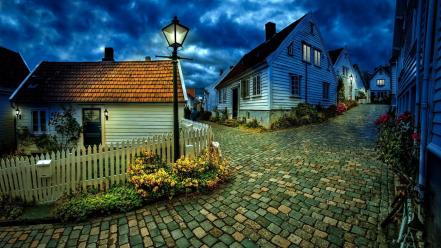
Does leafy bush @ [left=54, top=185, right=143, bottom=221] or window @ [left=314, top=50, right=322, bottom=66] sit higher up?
window @ [left=314, top=50, right=322, bottom=66]

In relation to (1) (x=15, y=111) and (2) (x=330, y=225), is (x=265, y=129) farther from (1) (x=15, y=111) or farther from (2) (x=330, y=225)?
(1) (x=15, y=111)

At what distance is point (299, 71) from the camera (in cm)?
1638

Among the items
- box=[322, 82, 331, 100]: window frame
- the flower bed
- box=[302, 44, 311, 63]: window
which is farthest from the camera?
box=[322, 82, 331, 100]: window frame

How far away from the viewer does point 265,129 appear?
45.8 feet

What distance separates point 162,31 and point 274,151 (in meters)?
5.42

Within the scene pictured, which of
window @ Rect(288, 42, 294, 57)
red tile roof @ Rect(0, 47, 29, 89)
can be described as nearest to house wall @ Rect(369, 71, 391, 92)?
window @ Rect(288, 42, 294, 57)

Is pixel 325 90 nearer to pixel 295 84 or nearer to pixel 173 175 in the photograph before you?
pixel 295 84

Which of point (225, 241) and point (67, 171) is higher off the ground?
point (67, 171)

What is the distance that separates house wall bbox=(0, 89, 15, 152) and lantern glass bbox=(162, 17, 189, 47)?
13.9 meters

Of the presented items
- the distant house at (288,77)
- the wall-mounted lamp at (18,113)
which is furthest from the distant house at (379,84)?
the wall-mounted lamp at (18,113)

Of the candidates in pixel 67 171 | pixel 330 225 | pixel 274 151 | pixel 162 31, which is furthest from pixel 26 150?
pixel 330 225

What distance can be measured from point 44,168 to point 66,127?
24.3 feet

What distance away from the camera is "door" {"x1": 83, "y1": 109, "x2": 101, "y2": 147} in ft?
39.4

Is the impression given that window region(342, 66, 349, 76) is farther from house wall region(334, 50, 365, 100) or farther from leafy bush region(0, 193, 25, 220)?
leafy bush region(0, 193, 25, 220)
